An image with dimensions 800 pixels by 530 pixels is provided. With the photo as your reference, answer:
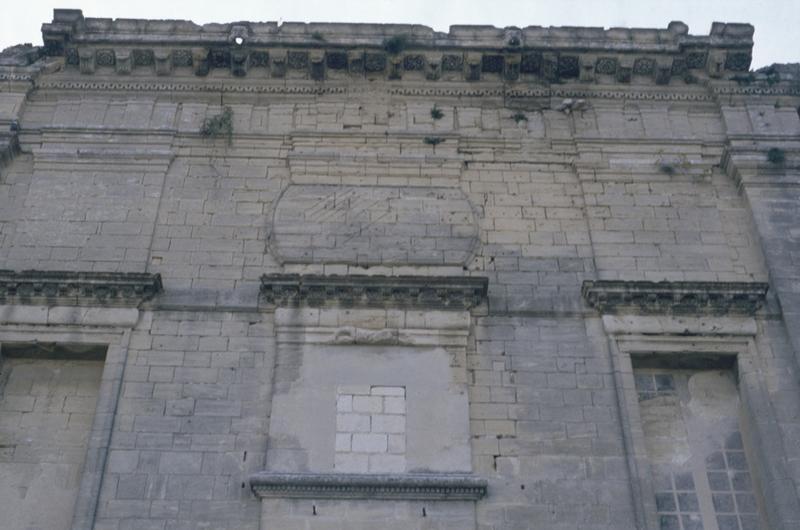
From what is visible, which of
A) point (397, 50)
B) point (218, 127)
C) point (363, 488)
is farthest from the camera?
point (397, 50)

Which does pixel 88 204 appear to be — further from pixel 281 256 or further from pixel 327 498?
pixel 327 498

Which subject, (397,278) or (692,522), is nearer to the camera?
(692,522)

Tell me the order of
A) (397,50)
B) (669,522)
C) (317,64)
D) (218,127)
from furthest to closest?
(317,64)
(397,50)
(218,127)
(669,522)

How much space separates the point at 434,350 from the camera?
477 inches

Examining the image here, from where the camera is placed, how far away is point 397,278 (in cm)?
1240

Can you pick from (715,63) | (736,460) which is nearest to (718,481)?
Result: (736,460)

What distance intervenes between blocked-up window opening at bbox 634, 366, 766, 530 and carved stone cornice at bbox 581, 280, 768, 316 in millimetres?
749

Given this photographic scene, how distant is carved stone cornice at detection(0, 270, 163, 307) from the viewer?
12.3 metres

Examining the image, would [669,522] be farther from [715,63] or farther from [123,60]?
[123,60]

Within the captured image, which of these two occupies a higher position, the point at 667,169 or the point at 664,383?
the point at 667,169

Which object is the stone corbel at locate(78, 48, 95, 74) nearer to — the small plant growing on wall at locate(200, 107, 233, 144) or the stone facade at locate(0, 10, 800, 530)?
the stone facade at locate(0, 10, 800, 530)

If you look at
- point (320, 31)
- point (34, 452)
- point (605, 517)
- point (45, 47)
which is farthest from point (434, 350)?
point (45, 47)

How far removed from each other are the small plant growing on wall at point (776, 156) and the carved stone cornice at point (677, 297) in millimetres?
2527

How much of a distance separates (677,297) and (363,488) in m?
4.56
